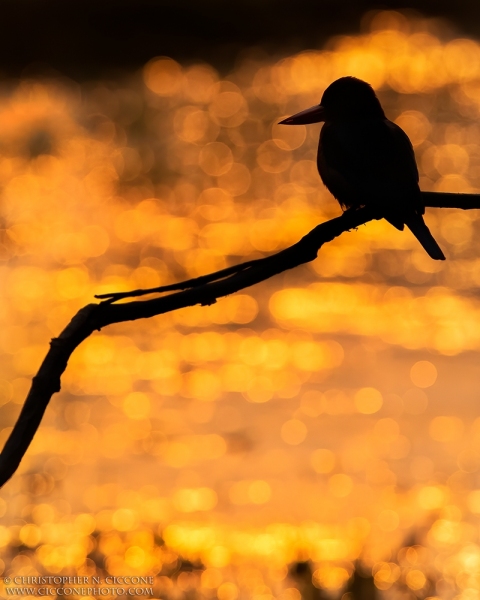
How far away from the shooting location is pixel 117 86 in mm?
14094

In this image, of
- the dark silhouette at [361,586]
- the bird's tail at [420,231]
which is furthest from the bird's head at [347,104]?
the dark silhouette at [361,586]

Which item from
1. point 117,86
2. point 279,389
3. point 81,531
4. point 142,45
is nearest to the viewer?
point 81,531

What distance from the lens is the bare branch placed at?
6.27 ft

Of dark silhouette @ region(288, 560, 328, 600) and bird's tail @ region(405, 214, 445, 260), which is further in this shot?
dark silhouette @ region(288, 560, 328, 600)

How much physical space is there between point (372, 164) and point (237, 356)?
4.42 metres

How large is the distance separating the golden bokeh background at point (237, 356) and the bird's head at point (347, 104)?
207 centimetres

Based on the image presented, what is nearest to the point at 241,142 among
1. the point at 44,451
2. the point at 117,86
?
the point at 117,86

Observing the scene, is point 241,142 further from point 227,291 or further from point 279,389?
point 227,291

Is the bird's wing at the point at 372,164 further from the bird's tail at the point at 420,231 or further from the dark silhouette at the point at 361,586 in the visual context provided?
the dark silhouette at the point at 361,586

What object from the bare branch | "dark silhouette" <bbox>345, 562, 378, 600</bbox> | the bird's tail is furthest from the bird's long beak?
"dark silhouette" <bbox>345, 562, 378, 600</bbox>

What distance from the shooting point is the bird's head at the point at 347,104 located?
3861 millimetres

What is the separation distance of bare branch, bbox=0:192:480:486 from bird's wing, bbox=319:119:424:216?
1.11 meters

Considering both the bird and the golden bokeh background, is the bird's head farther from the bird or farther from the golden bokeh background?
the golden bokeh background

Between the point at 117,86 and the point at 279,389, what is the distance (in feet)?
25.0
